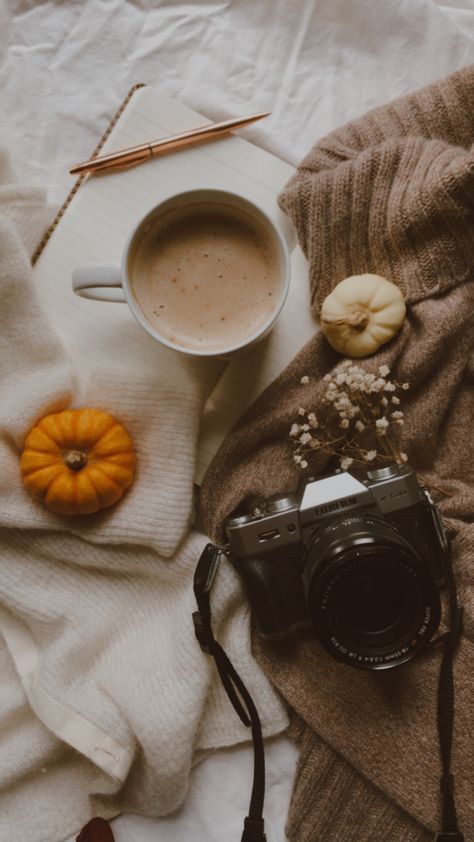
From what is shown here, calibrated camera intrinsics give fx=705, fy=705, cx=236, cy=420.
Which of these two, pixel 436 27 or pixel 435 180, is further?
pixel 436 27

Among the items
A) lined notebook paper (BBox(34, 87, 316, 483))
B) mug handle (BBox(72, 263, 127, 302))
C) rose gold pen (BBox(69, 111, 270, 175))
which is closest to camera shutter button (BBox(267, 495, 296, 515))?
lined notebook paper (BBox(34, 87, 316, 483))

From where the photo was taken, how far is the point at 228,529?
65cm

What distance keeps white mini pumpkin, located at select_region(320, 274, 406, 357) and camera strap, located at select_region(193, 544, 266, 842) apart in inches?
9.4

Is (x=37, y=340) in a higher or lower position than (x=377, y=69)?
lower

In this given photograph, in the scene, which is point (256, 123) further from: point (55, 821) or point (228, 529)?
point (55, 821)

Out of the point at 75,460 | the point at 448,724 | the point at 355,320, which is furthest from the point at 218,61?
the point at 448,724

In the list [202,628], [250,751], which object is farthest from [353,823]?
[202,628]

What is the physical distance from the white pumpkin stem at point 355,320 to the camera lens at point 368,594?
0.58 feet

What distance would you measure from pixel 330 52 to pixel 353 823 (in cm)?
83

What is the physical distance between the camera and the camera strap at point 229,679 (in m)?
0.67

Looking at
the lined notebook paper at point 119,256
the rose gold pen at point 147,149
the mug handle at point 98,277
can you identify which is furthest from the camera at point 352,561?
the rose gold pen at point 147,149

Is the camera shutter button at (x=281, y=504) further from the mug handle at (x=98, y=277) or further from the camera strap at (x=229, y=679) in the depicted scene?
the mug handle at (x=98, y=277)

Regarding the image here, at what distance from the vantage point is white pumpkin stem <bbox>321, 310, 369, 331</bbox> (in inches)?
25.8

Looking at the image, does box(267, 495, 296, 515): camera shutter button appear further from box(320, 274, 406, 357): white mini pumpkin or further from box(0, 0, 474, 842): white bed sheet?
box(0, 0, 474, 842): white bed sheet
